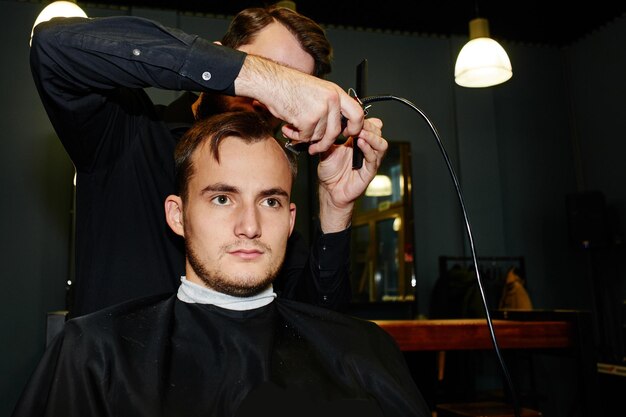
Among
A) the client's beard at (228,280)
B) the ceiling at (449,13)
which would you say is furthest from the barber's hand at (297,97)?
the ceiling at (449,13)

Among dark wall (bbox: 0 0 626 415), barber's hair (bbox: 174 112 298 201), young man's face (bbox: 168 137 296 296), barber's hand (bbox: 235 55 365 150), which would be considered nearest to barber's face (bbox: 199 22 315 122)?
barber's hair (bbox: 174 112 298 201)

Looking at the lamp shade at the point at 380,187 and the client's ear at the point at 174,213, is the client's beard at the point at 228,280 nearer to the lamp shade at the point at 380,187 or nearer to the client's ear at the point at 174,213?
the client's ear at the point at 174,213

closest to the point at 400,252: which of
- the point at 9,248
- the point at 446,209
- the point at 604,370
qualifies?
the point at 446,209

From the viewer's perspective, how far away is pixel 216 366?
4.27ft

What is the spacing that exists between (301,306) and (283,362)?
0.75 ft

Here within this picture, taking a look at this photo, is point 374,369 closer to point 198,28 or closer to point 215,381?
point 215,381

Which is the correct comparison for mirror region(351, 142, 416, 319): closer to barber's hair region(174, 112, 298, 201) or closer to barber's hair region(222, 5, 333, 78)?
barber's hair region(222, 5, 333, 78)

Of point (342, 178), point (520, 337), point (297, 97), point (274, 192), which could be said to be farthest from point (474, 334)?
point (297, 97)

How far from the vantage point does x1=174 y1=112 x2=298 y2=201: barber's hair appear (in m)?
1.43

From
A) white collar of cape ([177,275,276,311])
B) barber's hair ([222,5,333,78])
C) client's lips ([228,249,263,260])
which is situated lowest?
white collar of cape ([177,275,276,311])

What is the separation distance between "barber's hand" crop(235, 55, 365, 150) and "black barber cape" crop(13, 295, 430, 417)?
0.55 m

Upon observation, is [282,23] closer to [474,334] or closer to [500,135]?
[474,334]

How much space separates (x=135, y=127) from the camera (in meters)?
1.61

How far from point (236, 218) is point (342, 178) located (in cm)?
36
